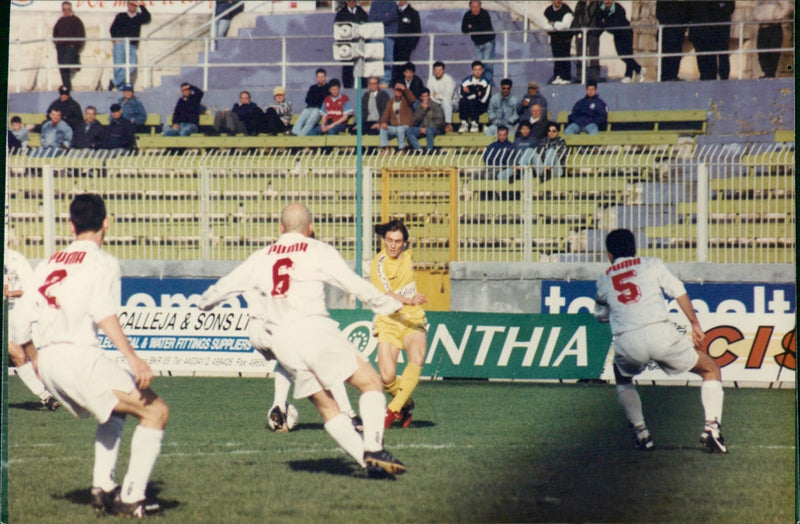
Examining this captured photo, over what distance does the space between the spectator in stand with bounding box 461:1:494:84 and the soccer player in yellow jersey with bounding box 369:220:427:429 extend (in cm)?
961

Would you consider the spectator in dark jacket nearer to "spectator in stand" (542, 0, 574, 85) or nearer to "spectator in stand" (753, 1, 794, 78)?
"spectator in stand" (542, 0, 574, 85)

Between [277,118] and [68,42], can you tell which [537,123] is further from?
[68,42]

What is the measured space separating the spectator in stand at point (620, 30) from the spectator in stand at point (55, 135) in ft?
29.5

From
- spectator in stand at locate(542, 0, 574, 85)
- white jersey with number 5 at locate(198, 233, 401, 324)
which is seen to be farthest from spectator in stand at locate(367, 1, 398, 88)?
white jersey with number 5 at locate(198, 233, 401, 324)

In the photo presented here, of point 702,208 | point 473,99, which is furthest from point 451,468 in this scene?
point 473,99

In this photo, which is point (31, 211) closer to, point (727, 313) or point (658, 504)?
point (727, 313)

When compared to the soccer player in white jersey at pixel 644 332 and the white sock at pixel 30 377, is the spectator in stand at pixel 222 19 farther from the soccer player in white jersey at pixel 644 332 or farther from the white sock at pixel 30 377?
the soccer player in white jersey at pixel 644 332

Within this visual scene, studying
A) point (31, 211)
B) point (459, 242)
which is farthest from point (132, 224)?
point (459, 242)

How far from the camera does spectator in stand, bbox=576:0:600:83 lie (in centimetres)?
1877

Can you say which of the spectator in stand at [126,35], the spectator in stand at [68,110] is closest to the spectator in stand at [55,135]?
the spectator in stand at [68,110]

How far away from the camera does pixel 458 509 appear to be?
20.9 ft

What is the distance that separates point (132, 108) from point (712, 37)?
33.7ft

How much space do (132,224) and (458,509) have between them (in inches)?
422

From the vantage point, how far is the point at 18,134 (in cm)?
1970
